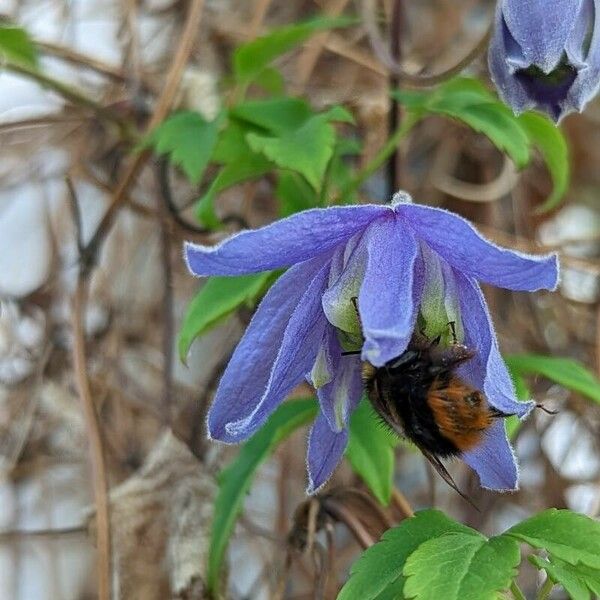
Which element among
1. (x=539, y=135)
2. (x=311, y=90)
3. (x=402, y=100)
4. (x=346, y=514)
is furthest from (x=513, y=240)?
(x=346, y=514)

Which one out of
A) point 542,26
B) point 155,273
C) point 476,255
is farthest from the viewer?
point 155,273

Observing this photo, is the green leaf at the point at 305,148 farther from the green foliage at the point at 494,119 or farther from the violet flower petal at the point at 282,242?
the violet flower petal at the point at 282,242

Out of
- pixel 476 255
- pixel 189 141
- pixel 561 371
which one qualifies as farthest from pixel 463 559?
pixel 189 141

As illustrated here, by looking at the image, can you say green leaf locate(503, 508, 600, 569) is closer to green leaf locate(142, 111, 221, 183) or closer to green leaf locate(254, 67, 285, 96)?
green leaf locate(142, 111, 221, 183)

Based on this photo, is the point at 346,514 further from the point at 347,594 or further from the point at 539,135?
the point at 539,135

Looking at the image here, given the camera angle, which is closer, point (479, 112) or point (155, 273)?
point (479, 112)

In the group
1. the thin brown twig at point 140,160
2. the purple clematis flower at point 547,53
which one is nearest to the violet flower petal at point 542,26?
→ the purple clematis flower at point 547,53

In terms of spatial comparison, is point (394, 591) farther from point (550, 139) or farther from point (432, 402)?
point (550, 139)
